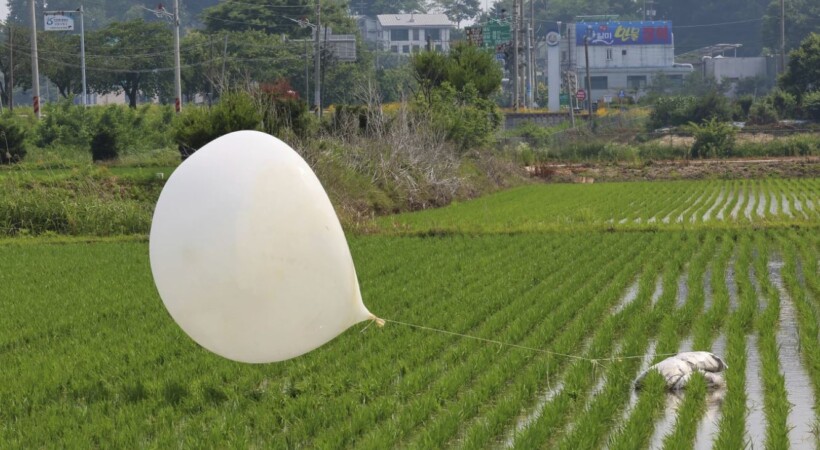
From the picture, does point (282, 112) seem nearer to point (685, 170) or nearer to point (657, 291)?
point (657, 291)

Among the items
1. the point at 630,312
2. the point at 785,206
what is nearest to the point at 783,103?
the point at 785,206

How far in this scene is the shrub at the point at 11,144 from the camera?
3137 cm

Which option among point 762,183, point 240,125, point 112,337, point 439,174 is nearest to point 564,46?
point 762,183

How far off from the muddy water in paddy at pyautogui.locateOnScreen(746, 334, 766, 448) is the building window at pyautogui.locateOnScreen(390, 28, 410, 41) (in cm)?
13641

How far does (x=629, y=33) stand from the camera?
10519 centimetres

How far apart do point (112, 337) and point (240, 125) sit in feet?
48.2

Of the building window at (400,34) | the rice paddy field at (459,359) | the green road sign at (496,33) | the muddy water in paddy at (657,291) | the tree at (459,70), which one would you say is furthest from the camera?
the building window at (400,34)

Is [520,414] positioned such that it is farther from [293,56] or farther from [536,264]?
[293,56]

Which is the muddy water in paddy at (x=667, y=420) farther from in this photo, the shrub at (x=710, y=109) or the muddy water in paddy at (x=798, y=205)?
the shrub at (x=710, y=109)

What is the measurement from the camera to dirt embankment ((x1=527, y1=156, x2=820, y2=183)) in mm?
42781

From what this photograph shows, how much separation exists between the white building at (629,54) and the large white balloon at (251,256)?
9818cm

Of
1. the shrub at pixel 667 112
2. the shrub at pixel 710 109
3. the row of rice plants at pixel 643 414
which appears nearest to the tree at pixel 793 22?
the shrub at pixel 710 109

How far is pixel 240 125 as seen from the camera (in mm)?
24953

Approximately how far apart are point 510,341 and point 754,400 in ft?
8.73
